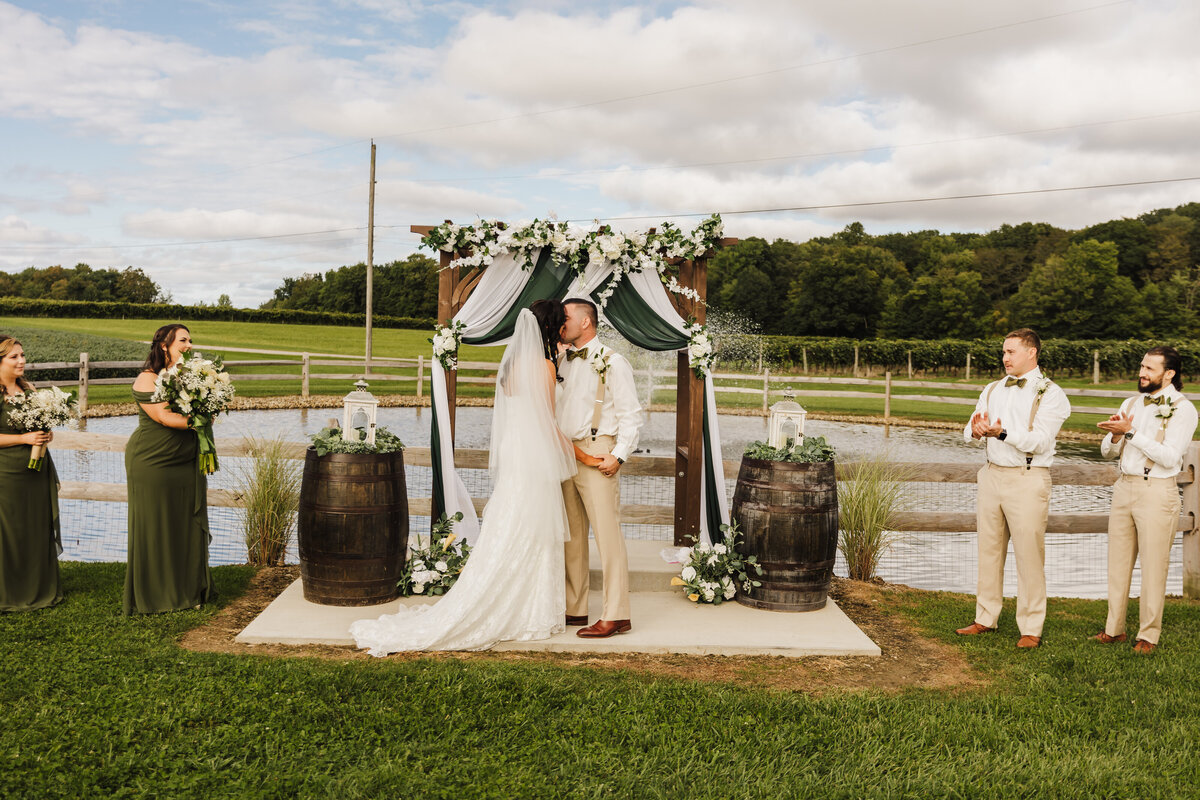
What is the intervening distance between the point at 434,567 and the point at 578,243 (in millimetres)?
2568

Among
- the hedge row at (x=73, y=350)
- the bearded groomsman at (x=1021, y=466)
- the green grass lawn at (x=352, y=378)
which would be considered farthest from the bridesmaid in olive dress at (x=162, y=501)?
the hedge row at (x=73, y=350)

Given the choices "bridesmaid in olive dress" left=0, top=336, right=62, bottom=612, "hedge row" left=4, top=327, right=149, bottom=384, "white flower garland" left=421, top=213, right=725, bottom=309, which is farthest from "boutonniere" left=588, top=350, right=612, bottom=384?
"hedge row" left=4, top=327, right=149, bottom=384

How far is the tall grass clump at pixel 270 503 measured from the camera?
6.84 metres

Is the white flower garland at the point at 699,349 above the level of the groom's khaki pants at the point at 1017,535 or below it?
above

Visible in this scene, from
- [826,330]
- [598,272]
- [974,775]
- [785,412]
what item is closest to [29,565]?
[598,272]

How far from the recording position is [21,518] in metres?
5.54

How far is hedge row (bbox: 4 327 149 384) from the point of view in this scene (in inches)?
944

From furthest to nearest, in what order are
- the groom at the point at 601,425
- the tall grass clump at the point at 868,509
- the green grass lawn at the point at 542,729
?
the tall grass clump at the point at 868,509 → the groom at the point at 601,425 → the green grass lawn at the point at 542,729

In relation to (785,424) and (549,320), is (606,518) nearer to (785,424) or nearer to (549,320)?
(549,320)

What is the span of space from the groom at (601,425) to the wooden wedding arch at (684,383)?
3.83 feet

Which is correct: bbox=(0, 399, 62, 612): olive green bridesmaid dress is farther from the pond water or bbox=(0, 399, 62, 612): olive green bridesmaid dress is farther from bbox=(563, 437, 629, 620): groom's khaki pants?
bbox=(563, 437, 629, 620): groom's khaki pants

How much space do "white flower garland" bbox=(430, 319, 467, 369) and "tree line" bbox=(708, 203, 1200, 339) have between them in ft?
169

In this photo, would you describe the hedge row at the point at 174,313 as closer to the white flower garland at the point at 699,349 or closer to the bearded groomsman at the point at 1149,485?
the white flower garland at the point at 699,349

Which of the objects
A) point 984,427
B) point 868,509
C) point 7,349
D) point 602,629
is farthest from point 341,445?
point 868,509
